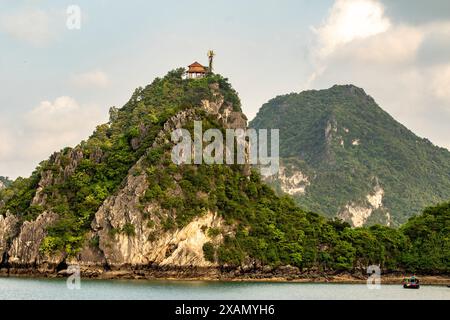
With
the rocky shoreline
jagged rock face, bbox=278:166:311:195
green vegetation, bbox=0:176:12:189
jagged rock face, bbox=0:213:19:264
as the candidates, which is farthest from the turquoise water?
jagged rock face, bbox=278:166:311:195

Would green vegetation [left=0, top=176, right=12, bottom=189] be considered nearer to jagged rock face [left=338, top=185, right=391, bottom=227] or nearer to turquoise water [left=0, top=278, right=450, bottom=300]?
jagged rock face [left=338, top=185, right=391, bottom=227]

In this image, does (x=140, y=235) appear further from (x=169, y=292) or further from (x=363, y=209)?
(x=363, y=209)

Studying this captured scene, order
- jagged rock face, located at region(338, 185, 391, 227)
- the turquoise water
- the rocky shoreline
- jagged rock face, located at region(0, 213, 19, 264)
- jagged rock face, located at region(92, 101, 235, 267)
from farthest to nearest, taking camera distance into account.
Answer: jagged rock face, located at region(338, 185, 391, 227), jagged rock face, located at region(0, 213, 19, 264), jagged rock face, located at region(92, 101, 235, 267), the rocky shoreline, the turquoise water

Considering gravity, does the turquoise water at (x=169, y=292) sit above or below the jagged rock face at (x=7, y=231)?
below

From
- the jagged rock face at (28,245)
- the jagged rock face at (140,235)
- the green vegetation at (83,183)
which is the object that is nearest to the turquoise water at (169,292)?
the jagged rock face at (140,235)

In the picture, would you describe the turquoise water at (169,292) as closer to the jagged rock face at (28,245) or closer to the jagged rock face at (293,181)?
the jagged rock face at (28,245)
